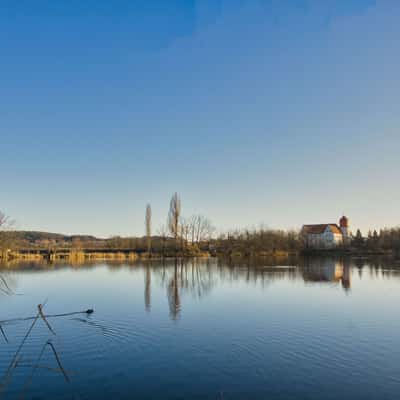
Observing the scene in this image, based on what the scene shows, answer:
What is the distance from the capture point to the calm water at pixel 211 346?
7.29 metres

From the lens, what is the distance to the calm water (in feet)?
23.9

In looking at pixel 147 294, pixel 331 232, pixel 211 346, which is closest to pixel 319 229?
pixel 331 232

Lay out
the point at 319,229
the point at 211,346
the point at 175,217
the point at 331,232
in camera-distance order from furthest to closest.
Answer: the point at 319,229, the point at 331,232, the point at 175,217, the point at 211,346

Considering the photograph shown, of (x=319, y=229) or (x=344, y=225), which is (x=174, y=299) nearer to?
(x=319, y=229)

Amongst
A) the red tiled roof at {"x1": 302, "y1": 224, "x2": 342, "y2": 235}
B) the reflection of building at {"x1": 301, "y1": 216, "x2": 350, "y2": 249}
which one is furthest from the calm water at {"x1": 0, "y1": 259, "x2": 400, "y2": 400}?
the red tiled roof at {"x1": 302, "y1": 224, "x2": 342, "y2": 235}

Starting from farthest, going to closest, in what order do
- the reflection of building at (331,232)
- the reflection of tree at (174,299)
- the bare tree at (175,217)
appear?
the reflection of building at (331,232)
the bare tree at (175,217)
the reflection of tree at (174,299)

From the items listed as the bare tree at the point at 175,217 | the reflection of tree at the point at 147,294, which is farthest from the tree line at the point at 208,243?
the reflection of tree at the point at 147,294

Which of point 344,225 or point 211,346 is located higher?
point 344,225

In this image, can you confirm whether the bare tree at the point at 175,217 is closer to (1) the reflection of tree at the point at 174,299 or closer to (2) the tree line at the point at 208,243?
(2) the tree line at the point at 208,243

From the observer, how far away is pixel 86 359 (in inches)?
358

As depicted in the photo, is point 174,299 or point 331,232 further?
point 331,232

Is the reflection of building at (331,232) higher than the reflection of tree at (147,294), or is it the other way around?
the reflection of building at (331,232)

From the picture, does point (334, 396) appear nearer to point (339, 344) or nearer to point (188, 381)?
point (188, 381)

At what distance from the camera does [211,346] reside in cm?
1010
